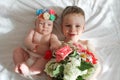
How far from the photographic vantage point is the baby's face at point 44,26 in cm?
142

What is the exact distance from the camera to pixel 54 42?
1370mm

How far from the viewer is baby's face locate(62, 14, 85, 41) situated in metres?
1.41

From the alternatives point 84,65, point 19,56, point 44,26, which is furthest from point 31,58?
point 84,65

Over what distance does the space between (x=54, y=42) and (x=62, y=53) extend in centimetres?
20

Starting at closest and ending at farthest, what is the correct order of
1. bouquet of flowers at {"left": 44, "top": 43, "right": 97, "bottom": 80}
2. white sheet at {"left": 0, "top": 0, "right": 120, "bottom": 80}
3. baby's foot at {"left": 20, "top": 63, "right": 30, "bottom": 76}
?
bouquet of flowers at {"left": 44, "top": 43, "right": 97, "bottom": 80}, baby's foot at {"left": 20, "top": 63, "right": 30, "bottom": 76}, white sheet at {"left": 0, "top": 0, "right": 120, "bottom": 80}

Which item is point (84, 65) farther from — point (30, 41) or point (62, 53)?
point (30, 41)

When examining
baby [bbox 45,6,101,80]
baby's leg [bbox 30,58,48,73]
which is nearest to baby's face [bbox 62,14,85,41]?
baby [bbox 45,6,101,80]

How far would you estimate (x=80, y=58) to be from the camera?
1206 millimetres

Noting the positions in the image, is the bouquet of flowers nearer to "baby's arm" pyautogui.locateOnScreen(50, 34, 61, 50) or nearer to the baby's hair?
"baby's arm" pyautogui.locateOnScreen(50, 34, 61, 50)

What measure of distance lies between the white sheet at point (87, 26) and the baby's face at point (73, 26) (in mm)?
75

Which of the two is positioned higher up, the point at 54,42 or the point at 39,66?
the point at 54,42

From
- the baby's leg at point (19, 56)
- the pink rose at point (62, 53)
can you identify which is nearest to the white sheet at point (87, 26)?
the baby's leg at point (19, 56)

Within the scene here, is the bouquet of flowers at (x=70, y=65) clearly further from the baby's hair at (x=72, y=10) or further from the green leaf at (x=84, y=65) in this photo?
the baby's hair at (x=72, y=10)

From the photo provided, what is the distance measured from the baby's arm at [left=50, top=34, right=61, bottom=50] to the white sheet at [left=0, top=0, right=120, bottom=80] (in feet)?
0.26
